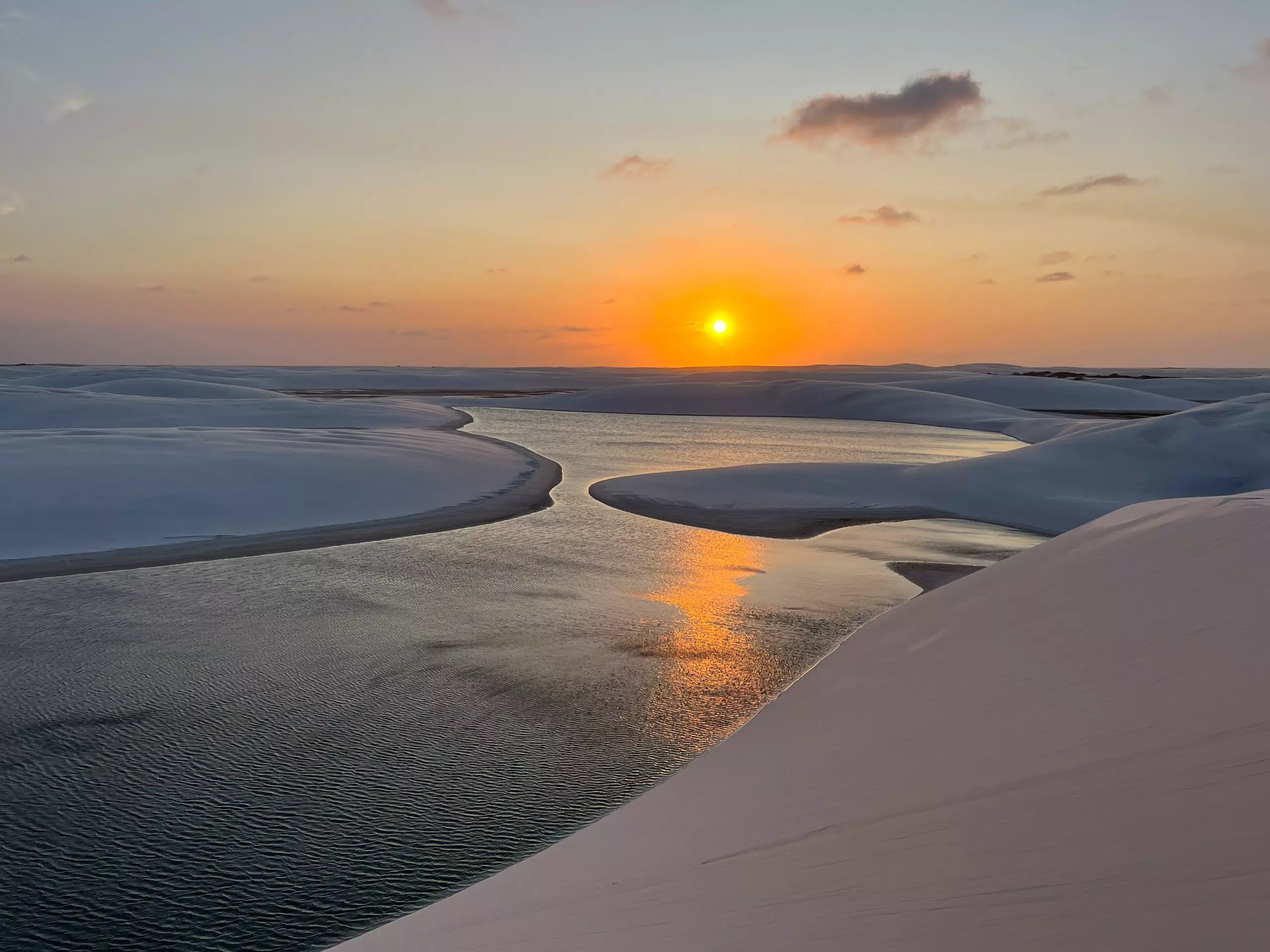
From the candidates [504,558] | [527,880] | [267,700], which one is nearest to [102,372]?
[504,558]

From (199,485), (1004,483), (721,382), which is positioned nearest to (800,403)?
(721,382)

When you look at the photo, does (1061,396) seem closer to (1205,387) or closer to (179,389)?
(1205,387)

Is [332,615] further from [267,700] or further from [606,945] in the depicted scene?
[606,945]

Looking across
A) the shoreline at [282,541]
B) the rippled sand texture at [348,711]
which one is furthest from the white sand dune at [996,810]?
the shoreline at [282,541]

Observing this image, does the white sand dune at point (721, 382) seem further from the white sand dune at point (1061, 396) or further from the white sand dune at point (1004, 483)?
the white sand dune at point (1004, 483)

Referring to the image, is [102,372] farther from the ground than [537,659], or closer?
farther from the ground
